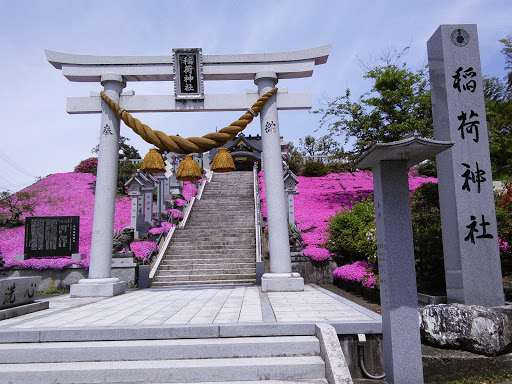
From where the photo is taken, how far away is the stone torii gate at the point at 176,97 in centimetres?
857

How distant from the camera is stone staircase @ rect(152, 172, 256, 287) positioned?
11.0 m

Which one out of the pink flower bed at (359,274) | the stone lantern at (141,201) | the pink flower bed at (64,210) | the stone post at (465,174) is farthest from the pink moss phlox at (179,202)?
the stone post at (465,174)

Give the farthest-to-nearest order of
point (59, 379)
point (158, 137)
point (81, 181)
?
point (81, 181) < point (158, 137) < point (59, 379)

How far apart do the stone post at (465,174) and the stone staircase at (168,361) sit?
399cm

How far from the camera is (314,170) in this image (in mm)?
29453

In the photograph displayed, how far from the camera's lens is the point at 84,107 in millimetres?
8930

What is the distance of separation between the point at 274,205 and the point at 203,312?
3.52m

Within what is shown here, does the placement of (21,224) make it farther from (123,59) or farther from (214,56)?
(214,56)

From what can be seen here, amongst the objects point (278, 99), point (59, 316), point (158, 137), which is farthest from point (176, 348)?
point (278, 99)

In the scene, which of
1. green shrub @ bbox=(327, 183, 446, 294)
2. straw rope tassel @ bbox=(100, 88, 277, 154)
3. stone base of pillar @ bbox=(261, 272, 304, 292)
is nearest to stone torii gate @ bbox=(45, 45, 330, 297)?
straw rope tassel @ bbox=(100, 88, 277, 154)

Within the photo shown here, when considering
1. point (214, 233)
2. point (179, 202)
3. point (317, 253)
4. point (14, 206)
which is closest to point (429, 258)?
point (317, 253)

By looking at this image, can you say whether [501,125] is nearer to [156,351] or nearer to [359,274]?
[359,274]

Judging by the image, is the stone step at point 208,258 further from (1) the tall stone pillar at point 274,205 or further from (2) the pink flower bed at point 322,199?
(1) the tall stone pillar at point 274,205

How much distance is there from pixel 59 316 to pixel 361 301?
7.27m
